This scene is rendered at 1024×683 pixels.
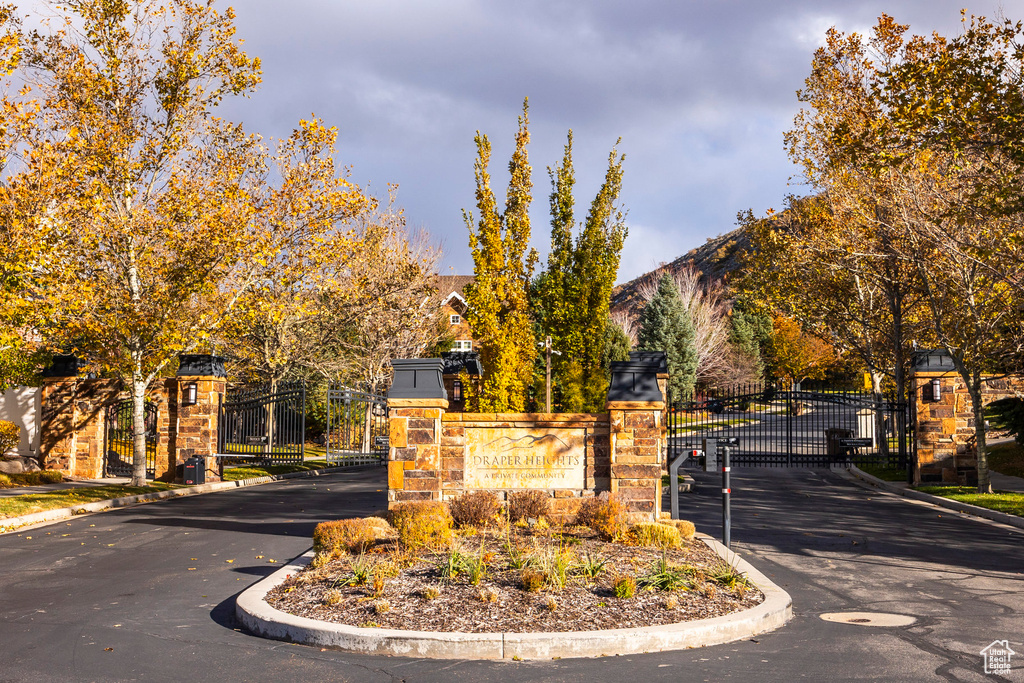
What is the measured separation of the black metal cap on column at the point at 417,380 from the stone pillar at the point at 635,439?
7.98 ft

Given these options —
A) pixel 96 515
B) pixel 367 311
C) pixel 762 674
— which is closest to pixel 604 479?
pixel 762 674

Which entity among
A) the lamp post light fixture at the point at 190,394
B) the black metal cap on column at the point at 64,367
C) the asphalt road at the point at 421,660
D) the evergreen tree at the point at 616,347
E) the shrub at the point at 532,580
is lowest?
the asphalt road at the point at 421,660

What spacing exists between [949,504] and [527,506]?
10.3m

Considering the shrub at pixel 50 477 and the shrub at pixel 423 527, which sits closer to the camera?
the shrub at pixel 423 527

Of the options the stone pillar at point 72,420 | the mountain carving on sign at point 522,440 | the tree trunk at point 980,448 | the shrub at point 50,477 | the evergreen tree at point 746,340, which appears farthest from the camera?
the evergreen tree at point 746,340

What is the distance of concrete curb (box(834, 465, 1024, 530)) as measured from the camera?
1420cm

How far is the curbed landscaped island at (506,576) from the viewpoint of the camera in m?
7.06

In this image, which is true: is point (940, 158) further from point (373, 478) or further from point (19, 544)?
point (19, 544)

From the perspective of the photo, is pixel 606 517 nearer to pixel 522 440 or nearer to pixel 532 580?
pixel 522 440

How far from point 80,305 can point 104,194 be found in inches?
100

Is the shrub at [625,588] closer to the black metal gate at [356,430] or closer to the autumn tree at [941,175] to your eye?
the autumn tree at [941,175]

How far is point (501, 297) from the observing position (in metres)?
14.0

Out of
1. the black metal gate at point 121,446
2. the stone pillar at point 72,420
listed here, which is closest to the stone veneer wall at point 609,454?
the black metal gate at point 121,446

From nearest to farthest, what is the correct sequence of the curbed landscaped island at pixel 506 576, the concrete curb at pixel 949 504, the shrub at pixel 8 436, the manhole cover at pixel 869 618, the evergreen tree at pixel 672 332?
the curbed landscaped island at pixel 506 576 → the manhole cover at pixel 869 618 → the concrete curb at pixel 949 504 → the shrub at pixel 8 436 → the evergreen tree at pixel 672 332
